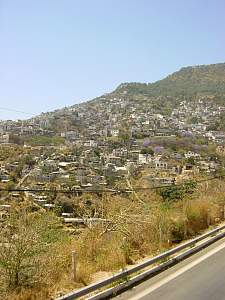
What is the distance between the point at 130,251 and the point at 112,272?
1.83 metres

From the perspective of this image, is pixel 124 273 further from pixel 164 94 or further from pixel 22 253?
pixel 164 94

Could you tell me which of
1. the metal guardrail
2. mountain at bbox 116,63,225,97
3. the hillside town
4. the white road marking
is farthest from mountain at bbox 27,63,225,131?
the white road marking

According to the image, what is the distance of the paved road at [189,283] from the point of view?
316 inches

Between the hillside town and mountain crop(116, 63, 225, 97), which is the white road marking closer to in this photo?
the hillside town

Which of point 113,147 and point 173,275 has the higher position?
point 113,147

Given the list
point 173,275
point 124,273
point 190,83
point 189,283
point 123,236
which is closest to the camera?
point 189,283

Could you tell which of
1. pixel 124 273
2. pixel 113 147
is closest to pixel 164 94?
pixel 113 147

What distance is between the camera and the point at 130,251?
35.9 feet

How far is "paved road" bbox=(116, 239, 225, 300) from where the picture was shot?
802cm

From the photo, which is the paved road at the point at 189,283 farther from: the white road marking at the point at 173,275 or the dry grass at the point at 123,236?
the dry grass at the point at 123,236

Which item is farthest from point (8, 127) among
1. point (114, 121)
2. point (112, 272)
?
point (114, 121)

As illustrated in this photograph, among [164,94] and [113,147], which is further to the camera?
[164,94]

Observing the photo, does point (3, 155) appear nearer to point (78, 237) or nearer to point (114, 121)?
point (78, 237)

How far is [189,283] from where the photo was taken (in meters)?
8.87
